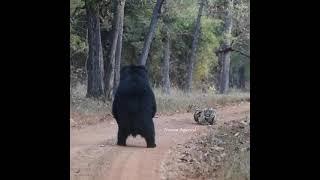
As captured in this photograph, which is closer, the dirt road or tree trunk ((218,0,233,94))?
the dirt road

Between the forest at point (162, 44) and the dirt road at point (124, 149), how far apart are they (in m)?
0.68

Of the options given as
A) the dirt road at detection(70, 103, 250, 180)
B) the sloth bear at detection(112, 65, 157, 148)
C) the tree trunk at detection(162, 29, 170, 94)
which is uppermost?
the tree trunk at detection(162, 29, 170, 94)

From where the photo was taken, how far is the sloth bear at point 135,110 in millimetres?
6805

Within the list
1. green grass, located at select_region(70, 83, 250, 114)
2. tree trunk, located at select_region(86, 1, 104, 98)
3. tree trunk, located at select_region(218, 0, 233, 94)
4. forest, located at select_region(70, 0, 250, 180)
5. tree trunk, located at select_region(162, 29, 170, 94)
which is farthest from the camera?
tree trunk, located at select_region(86, 1, 104, 98)

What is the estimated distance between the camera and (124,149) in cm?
668

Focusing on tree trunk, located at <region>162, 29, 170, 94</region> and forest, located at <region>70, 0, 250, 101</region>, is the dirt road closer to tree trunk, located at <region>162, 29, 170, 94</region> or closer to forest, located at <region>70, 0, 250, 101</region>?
tree trunk, located at <region>162, 29, 170, 94</region>

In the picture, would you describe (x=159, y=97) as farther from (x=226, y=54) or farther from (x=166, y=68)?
(x=226, y=54)

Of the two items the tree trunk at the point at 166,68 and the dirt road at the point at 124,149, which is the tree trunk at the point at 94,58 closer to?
the tree trunk at the point at 166,68

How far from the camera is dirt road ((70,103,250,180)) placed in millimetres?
4449

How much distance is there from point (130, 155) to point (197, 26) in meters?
5.73

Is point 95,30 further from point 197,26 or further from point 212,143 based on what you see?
point 212,143


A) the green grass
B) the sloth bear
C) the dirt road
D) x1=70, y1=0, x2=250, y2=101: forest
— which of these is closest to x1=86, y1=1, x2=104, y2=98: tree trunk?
x1=70, y1=0, x2=250, y2=101: forest

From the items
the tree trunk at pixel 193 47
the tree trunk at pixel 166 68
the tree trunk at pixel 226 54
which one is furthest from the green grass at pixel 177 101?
the tree trunk at pixel 226 54
